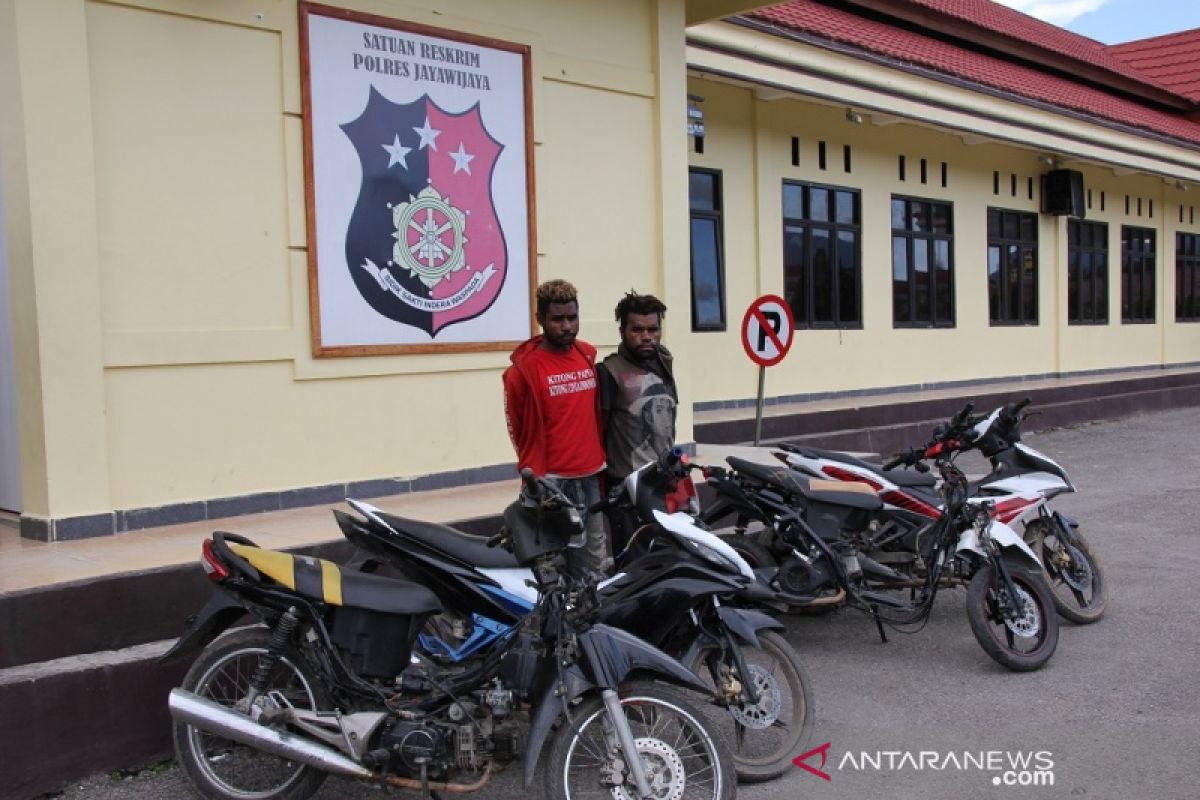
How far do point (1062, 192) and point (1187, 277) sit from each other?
21.7 feet

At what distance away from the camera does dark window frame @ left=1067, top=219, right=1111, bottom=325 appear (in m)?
19.0

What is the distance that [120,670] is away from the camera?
436 centimetres

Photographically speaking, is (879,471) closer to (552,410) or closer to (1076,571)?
(1076,571)

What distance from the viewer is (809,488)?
5.70 m

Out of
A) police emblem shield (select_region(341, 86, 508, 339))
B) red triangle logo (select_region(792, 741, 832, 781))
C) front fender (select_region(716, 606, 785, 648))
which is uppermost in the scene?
police emblem shield (select_region(341, 86, 508, 339))

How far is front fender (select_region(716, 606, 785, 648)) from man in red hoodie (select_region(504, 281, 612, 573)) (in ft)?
3.08

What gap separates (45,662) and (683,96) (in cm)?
615

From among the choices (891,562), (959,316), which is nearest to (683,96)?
(891,562)

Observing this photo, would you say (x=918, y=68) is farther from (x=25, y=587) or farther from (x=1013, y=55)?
(x=25, y=587)

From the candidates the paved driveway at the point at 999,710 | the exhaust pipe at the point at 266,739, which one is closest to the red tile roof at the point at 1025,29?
the paved driveway at the point at 999,710

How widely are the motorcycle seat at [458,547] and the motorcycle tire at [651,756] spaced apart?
705 mm

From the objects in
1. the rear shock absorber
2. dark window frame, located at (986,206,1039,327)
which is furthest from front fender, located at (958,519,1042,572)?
dark window frame, located at (986,206,1039,327)

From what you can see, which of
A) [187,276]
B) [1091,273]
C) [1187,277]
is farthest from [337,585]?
[1187,277]

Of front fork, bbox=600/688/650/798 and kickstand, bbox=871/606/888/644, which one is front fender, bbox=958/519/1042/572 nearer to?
kickstand, bbox=871/606/888/644
